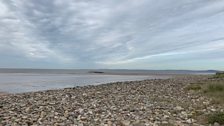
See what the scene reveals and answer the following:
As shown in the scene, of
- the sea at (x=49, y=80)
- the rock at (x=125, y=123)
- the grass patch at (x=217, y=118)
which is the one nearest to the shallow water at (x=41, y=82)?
the sea at (x=49, y=80)

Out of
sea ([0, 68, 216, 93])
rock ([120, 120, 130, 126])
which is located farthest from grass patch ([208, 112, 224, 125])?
sea ([0, 68, 216, 93])

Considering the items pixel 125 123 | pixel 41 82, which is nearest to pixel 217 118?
pixel 125 123

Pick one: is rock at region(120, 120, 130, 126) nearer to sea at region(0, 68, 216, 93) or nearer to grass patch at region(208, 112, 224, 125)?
grass patch at region(208, 112, 224, 125)

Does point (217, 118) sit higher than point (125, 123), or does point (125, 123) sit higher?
point (217, 118)

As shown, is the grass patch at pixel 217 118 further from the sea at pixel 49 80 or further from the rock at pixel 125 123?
the sea at pixel 49 80

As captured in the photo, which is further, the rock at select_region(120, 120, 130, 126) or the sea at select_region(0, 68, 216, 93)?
the sea at select_region(0, 68, 216, 93)

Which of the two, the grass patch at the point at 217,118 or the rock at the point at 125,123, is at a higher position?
the grass patch at the point at 217,118

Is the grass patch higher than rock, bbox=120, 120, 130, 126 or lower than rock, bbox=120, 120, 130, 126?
higher

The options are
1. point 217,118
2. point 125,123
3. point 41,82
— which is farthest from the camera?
point 41,82

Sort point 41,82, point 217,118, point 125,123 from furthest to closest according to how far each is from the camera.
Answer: point 41,82 < point 217,118 < point 125,123

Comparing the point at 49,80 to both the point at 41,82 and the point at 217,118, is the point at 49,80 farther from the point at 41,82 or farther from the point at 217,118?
the point at 217,118

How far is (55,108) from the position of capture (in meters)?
12.8

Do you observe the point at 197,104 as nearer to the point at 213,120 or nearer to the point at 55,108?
the point at 213,120

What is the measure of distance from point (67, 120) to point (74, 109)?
214cm
